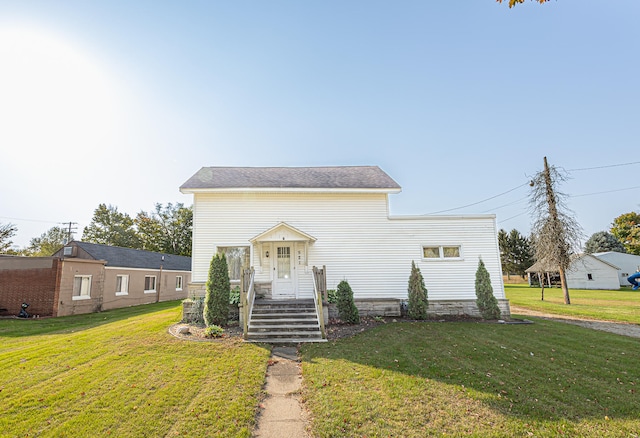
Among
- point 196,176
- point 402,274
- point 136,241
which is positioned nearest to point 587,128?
point 402,274

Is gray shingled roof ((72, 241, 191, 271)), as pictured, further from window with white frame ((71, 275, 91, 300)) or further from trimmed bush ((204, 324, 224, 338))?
trimmed bush ((204, 324, 224, 338))

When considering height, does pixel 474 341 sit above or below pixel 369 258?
below

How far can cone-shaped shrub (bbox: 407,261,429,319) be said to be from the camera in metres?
11.4

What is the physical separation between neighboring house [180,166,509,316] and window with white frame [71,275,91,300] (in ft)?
34.8

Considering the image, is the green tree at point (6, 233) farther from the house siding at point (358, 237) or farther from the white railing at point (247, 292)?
the white railing at point (247, 292)

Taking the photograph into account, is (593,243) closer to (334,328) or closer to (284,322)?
(334,328)

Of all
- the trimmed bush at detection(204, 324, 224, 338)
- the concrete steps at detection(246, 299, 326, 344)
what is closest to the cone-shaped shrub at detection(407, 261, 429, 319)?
the concrete steps at detection(246, 299, 326, 344)

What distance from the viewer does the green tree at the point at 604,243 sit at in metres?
45.3

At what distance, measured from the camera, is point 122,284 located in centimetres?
2122

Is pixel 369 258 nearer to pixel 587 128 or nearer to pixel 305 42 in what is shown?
pixel 305 42

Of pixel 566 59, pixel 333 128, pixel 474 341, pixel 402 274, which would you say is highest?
pixel 566 59

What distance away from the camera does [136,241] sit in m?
→ 42.5

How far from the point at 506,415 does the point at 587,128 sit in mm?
17783

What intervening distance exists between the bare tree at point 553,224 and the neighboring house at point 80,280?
29.5 metres
